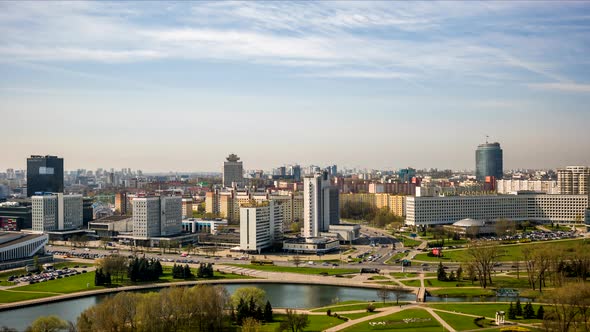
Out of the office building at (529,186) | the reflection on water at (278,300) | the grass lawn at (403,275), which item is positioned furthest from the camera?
the office building at (529,186)

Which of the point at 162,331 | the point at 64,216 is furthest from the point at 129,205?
the point at 162,331

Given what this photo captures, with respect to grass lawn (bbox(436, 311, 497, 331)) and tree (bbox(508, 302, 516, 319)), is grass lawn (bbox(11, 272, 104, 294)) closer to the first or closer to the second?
grass lawn (bbox(436, 311, 497, 331))

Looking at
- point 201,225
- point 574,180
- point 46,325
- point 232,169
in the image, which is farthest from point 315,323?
point 232,169

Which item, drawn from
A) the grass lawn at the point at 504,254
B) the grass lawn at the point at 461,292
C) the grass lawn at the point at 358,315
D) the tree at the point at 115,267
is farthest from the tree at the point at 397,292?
the tree at the point at 115,267

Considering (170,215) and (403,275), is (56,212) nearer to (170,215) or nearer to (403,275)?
(170,215)

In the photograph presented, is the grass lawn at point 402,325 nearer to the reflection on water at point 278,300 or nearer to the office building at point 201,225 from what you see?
the reflection on water at point 278,300

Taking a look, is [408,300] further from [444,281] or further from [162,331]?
[162,331]
